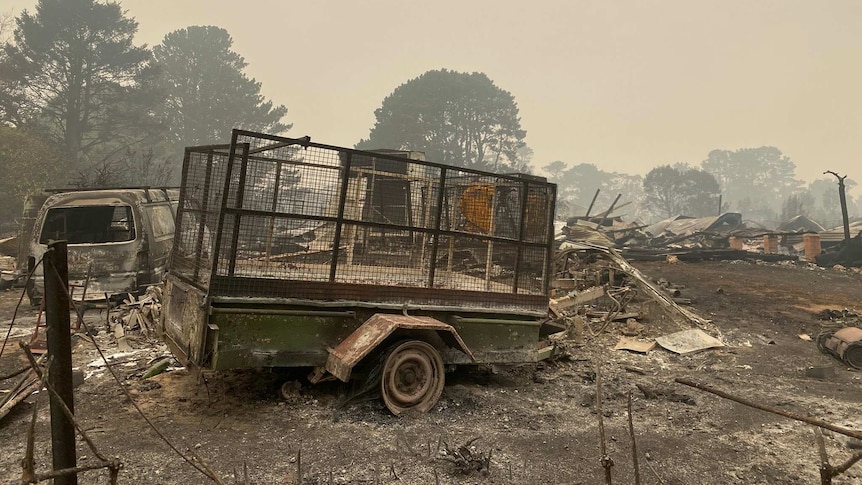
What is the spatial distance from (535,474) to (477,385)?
197cm

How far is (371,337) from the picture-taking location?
4262 millimetres

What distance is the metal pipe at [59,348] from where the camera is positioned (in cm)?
204

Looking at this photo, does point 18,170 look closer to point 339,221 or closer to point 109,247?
point 109,247

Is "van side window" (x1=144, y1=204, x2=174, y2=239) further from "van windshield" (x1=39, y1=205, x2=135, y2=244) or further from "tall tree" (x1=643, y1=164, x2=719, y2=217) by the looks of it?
"tall tree" (x1=643, y1=164, x2=719, y2=217)

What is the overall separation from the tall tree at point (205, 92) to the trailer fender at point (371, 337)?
141 ft

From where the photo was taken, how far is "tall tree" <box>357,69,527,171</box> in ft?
166

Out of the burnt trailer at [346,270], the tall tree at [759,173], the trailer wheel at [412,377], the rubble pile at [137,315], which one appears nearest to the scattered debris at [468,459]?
the trailer wheel at [412,377]

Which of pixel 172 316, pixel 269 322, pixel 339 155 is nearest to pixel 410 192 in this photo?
pixel 339 155

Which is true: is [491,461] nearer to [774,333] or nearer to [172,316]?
[172,316]

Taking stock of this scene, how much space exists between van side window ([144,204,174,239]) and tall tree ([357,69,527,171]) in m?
41.1

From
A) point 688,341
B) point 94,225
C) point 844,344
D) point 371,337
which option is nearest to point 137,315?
point 94,225

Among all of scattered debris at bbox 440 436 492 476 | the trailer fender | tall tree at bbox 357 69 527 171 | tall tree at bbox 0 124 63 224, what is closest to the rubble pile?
the trailer fender

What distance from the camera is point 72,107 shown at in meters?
28.7

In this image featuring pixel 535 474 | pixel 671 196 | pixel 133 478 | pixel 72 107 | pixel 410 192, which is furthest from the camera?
pixel 671 196
